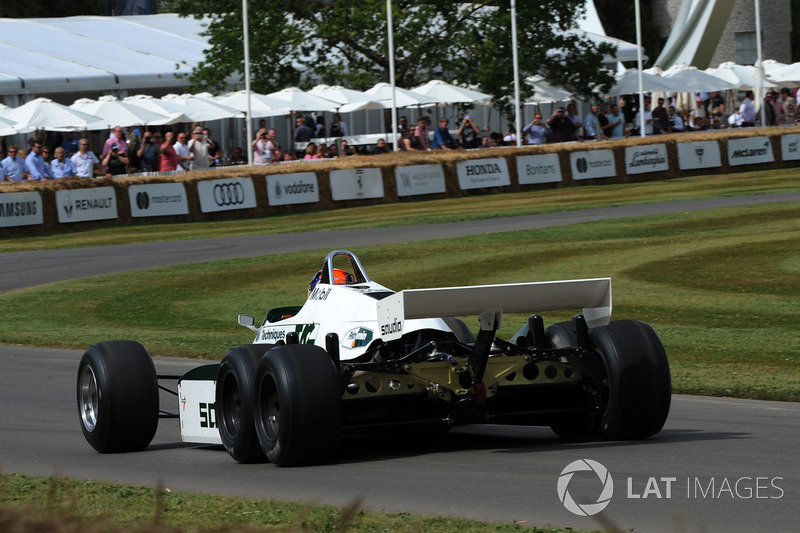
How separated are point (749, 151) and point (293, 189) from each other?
1431cm

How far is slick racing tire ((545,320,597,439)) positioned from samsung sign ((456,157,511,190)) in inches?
1012

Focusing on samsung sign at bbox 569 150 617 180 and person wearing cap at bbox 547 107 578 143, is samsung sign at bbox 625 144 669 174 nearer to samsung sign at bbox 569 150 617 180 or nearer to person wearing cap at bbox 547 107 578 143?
samsung sign at bbox 569 150 617 180

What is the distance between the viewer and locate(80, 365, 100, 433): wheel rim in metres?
9.39

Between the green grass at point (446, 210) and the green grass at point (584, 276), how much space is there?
468cm

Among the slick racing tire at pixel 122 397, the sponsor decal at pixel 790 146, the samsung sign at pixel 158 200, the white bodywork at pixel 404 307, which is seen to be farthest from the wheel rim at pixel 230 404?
the sponsor decal at pixel 790 146

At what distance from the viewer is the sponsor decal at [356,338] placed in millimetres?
8930

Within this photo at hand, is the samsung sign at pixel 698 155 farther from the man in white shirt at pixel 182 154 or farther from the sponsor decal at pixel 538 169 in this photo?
the man in white shirt at pixel 182 154

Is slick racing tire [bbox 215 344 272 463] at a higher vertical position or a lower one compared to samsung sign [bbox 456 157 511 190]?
lower

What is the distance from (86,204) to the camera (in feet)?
96.8

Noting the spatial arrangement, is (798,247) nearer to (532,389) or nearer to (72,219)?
(532,389)

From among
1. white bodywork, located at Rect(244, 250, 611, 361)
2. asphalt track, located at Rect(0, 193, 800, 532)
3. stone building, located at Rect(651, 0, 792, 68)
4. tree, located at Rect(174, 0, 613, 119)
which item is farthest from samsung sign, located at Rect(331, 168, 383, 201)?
stone building, located at Rect(651, 0, 792, 68)

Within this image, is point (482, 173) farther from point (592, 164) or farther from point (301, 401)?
point (301, 401)

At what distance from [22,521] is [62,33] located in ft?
151

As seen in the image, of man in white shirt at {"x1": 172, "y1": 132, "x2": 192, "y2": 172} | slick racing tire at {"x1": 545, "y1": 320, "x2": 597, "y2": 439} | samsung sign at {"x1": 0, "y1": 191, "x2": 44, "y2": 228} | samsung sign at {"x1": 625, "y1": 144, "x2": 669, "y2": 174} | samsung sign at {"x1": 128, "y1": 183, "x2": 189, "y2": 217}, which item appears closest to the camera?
slick racing tire at {"x1": 545, "y1": 320, "x2": 597, "y2": 439}
